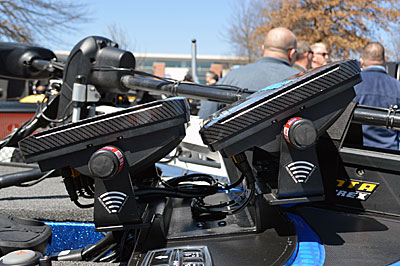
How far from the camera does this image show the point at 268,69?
11.8 ft

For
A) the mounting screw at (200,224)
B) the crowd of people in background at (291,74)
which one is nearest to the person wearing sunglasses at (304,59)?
the crowd of people in background at (291,74)

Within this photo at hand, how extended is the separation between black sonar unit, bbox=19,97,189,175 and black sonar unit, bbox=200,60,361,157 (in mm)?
122

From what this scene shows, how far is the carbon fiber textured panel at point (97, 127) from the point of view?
1182 millimetres

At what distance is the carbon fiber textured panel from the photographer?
118 centimetres

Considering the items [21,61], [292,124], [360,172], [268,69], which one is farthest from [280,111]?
[268,69]

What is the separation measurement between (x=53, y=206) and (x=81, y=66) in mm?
719

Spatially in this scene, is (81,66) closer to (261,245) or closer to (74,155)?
(74,155)

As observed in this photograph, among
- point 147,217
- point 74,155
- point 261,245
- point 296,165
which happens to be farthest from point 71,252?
point 296,165

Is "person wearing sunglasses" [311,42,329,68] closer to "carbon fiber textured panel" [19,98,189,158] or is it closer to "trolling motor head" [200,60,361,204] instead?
"trolling motor head" [200,60,361,204]

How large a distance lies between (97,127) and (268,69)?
260 cm

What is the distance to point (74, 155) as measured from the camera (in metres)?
1.22

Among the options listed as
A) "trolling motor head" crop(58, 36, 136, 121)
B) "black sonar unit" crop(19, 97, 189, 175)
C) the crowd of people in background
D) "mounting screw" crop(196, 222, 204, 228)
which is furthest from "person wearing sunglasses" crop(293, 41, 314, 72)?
"black sonar unit" crop(19, 97, 189, 175)

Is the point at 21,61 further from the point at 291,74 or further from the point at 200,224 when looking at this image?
the point at 291,74

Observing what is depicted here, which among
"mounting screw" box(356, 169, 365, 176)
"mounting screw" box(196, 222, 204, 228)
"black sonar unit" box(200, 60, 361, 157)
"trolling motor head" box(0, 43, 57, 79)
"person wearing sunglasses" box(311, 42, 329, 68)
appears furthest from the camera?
"person wearing sunglasses" box(311, 42, 329, 68)
